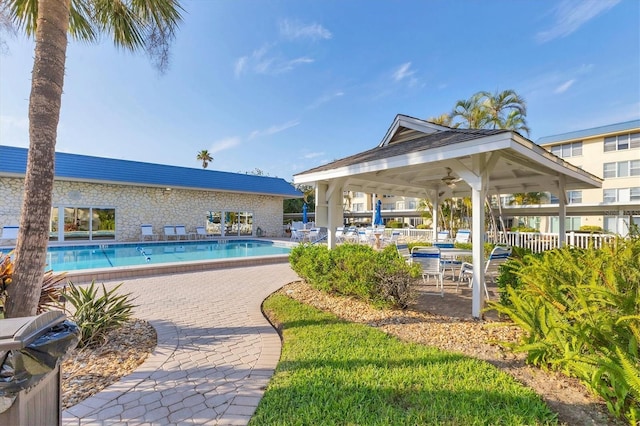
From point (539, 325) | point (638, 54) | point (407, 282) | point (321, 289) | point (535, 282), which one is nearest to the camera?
point (539, 325)

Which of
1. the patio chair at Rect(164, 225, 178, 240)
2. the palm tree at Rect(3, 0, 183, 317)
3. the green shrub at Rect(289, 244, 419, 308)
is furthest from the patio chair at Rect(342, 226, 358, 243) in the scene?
the palm tree at Rect(3, 0, 183, 317)

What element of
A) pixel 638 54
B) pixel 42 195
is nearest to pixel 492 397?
pixel 42 195

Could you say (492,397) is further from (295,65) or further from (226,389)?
(295,65)

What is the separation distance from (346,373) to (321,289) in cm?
377

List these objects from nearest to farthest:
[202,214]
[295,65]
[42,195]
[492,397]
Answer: [492,397], [42,195], [295,65], [202,214]

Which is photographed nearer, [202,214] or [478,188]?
[478,188]

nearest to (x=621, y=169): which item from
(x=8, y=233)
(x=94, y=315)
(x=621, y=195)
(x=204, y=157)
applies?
(x=621, y=195)

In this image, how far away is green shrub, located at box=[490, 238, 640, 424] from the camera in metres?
2.60

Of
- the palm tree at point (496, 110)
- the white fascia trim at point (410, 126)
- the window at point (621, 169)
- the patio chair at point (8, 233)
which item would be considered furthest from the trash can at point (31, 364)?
the window at point (621, 169)

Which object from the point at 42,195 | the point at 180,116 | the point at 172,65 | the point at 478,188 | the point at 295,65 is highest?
the point at 295,65

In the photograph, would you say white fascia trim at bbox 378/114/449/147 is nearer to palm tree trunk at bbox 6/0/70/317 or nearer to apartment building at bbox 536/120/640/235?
palm tree trunk at bbox 6/0/70/317

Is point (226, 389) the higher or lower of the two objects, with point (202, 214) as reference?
lower

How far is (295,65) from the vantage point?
16828mm

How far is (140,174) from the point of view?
2041 cm
